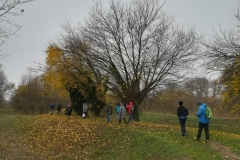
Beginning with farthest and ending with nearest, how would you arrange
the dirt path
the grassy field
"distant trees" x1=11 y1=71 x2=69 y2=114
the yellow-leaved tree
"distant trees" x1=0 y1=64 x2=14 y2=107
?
"distant trees" x1=0 y1=64 x2=14 y2=107
"distant trees" x1=11 y1=71 x2=69 y2=114
the yellow-leaved tree
the grassy field
the dirt path

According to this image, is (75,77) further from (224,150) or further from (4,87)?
(4,87)

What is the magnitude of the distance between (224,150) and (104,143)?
7440mm

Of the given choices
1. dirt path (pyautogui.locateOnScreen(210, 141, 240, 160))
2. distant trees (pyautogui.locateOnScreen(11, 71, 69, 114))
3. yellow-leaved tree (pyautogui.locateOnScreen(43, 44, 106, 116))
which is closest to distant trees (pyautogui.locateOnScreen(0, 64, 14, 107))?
distant trees (pyautogui.locateOnScreen(11, 71, 69, 114))

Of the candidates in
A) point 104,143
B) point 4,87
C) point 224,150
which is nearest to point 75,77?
point 104,143

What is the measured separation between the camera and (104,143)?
659 inches

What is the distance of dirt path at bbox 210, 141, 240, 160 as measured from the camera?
11047 millimetres

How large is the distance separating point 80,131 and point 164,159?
9370 millimetres

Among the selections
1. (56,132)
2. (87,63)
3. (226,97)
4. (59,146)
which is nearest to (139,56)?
(87,63)

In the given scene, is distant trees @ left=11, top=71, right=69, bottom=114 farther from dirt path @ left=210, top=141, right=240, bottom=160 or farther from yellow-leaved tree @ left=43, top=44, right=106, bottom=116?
dirt path @ left=210, top=141, right=240, bottom=160

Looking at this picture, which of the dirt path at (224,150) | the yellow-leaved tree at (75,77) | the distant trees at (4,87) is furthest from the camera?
the distant trees at (4,87)

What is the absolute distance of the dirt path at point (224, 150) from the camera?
11047mm

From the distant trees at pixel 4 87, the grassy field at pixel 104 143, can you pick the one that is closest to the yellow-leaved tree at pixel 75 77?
the grassy field at pixel 104 143

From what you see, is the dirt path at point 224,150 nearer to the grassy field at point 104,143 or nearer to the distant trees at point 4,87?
the grassy field at point 104,143

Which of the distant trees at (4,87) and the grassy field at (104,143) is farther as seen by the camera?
the distant trees at (4,87)
